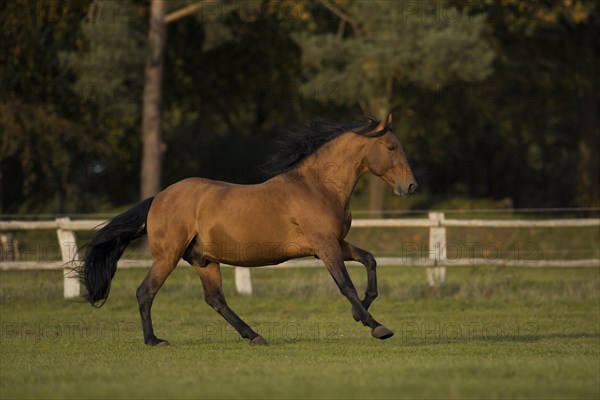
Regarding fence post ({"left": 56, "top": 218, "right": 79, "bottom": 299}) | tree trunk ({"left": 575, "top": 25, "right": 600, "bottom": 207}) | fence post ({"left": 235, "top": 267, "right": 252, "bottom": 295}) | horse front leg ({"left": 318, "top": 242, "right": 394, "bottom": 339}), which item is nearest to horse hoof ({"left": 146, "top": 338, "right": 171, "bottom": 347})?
horse front leg ({"left": 318, "top": 242, "right": 394, "bottom": 339})

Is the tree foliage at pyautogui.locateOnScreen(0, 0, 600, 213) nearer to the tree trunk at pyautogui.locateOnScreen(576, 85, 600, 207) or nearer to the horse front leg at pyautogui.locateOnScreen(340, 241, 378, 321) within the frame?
the tree trunk at pyautogui.locateOnScreen(576, 85, 600, 207)

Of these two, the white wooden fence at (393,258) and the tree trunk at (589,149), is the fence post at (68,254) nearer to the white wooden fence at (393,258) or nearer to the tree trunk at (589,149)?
the white wooden fence at (393,258)

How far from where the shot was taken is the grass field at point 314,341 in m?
7.43

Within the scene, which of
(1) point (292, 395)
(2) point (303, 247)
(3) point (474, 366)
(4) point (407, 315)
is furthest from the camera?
(4) point (407, 315)

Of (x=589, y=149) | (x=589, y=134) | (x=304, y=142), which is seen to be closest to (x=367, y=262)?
(x=304, y=142)

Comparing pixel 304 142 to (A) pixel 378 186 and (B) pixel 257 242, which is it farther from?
(A) pixel 378 186

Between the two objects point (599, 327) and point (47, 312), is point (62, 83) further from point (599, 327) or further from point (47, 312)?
point (599, 327)

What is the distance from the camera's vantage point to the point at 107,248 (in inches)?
442

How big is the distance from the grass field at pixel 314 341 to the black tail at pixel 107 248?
54 centimetres

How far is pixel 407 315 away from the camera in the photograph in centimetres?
1446

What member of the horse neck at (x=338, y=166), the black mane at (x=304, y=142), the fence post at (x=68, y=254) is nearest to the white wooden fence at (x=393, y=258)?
the fence post at (x=68, y=254)

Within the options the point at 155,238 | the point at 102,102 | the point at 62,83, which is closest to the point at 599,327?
the point at 155,238

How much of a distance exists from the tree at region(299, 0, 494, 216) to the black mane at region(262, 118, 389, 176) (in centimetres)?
1372

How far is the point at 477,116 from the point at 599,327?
A: 1903 centimetres
